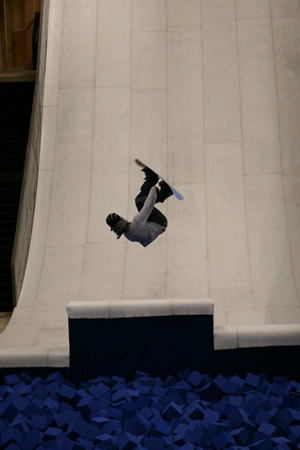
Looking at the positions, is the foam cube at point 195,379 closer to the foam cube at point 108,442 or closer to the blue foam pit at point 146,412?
the blue foam pit at point 146,412

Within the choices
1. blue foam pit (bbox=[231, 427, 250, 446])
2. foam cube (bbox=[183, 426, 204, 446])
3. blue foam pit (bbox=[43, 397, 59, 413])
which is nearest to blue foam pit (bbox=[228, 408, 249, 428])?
blue foam pit (bbox=[231, 427, 250, 446])

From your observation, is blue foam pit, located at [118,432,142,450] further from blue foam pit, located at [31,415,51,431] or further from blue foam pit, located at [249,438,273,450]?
blue foam pit, located at [249,438,273,450]

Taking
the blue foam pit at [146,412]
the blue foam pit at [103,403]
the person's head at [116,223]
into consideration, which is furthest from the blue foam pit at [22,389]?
the person's head at [116,223]

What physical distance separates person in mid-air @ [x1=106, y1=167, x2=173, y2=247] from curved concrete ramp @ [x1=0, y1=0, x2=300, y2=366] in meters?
2.44

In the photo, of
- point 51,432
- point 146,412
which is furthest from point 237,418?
point 51,432

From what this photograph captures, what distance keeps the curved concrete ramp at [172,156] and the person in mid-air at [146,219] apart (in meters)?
2.44

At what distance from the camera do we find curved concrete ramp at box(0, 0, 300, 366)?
444 inches

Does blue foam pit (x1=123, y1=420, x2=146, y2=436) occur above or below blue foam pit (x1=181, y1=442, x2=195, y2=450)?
above

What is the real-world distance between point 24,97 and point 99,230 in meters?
4.38

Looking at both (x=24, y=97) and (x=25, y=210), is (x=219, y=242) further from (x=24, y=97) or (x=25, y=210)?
(x=24, y=97)

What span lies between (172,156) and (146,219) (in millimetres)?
5152

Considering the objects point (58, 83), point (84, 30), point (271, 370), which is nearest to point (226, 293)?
point (271, 370)

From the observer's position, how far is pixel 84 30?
47.6 ft

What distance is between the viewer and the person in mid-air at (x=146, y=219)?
7703 millimetres
